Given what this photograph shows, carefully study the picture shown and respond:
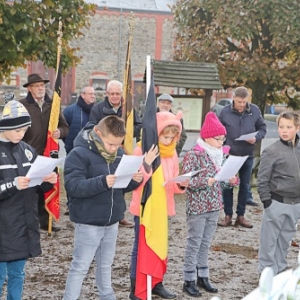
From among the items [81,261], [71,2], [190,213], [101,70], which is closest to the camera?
[81,261]

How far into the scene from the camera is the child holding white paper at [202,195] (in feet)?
15.5

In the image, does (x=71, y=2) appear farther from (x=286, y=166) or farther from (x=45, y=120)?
(x=286, y=166)

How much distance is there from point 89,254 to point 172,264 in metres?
1.90

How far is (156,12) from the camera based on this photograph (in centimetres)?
3425

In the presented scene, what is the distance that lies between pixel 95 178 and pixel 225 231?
3669 millimetres

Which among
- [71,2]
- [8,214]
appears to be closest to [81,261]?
[8,214]

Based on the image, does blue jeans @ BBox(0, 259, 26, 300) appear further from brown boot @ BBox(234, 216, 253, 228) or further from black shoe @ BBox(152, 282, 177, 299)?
brown boot @ BBox(234, 216, 253, 228)

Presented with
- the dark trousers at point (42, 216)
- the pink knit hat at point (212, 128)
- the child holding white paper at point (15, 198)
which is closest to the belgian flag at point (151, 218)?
the pink knit hat at point (212, 128)

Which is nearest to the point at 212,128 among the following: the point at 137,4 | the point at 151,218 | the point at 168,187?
the point at 168,187

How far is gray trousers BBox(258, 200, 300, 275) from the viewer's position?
16.6ft

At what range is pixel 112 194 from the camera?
4.08 meters

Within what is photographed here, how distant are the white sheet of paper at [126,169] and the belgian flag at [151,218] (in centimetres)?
47

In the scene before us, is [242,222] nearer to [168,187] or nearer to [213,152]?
[213,152]

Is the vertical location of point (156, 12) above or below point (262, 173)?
above
